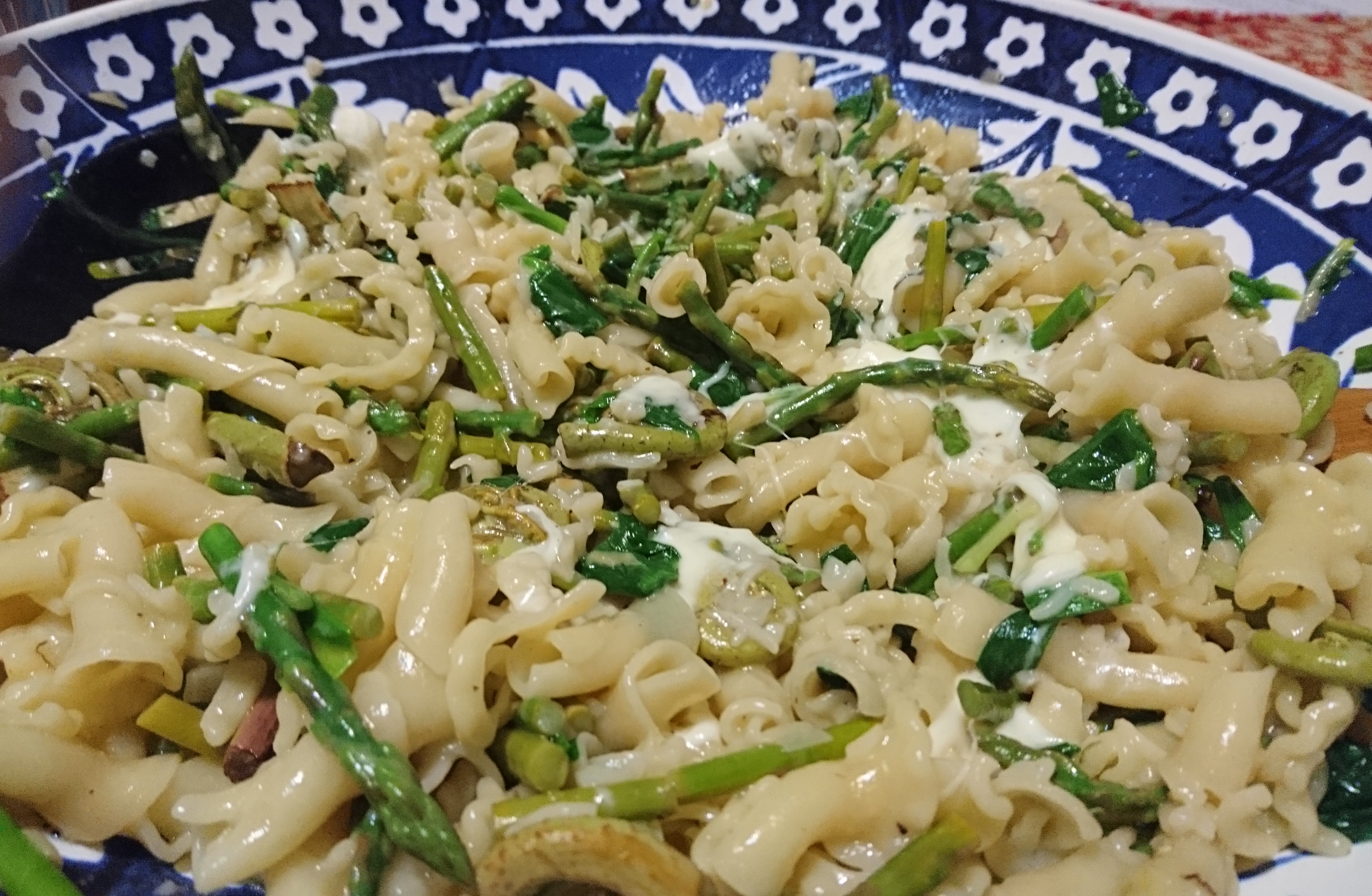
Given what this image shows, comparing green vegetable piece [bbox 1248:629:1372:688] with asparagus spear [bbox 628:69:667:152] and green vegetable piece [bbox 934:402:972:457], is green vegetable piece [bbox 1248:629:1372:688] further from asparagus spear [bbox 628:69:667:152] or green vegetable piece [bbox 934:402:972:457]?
asparagus spear [bbox 628:69:667:152]

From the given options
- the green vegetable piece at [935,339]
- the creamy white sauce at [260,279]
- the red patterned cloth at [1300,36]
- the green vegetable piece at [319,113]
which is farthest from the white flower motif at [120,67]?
the red patterned cloth at [1300,36]

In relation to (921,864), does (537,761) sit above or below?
above

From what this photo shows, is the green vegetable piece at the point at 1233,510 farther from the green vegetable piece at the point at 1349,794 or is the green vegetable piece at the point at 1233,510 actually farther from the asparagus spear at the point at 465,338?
the asparagus spear at the point at 465,338

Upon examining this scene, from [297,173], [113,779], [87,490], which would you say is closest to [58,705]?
[113,779]

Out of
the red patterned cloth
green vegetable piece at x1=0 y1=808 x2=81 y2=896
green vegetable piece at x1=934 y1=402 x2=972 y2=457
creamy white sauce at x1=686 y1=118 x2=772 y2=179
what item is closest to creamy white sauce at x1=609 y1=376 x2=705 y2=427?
green vegetable piece at x1=934 y1=402 x2=972 y2=457

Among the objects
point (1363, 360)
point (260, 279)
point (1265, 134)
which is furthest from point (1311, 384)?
point (260, 279)

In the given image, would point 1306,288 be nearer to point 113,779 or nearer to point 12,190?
point 113,779

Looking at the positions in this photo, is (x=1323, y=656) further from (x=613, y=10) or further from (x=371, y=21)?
(x=371, y=21)
